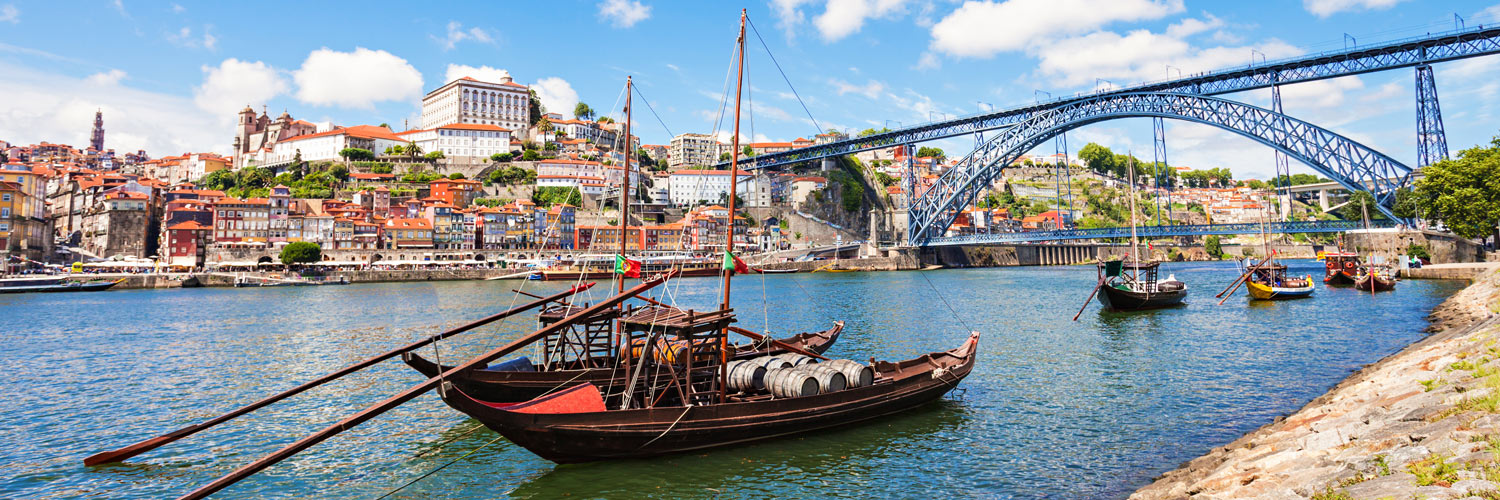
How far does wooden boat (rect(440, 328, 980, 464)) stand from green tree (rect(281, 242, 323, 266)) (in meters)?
59.2

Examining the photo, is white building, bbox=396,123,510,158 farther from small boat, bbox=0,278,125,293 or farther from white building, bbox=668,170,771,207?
small boat, bbox=0,278,125,293

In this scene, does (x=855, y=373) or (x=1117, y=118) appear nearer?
(x=855, y=373)

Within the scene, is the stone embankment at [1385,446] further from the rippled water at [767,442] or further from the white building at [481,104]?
the white building at [481,104]

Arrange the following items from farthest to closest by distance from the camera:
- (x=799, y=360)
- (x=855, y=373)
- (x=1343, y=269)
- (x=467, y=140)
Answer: (x=467, y=140)
(x=1343, y=269)
(x=799, y=360)
(x=855, y=373)

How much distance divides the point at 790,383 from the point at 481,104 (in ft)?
340

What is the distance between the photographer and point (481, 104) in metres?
104

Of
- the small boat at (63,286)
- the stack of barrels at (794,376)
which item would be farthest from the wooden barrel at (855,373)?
the small boat at (63,286)

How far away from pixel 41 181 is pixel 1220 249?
4977 inches

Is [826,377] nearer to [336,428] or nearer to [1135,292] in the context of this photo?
[336,428]

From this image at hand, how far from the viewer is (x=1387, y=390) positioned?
30.5ft

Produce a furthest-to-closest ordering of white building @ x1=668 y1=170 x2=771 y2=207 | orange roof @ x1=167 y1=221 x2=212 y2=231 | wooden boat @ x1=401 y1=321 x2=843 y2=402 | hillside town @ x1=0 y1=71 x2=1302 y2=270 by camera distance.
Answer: white building @ x1=668 y1=170 x2=771 y2=207, hillside town @ x1=0 y1=71 x2=1302 y2=270, orange roof @ x1=167 y1=221 x2=212 y2=231, wooden boat @ x1=401 y1=321 x2=843 y2=402

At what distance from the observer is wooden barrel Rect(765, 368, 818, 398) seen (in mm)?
10242

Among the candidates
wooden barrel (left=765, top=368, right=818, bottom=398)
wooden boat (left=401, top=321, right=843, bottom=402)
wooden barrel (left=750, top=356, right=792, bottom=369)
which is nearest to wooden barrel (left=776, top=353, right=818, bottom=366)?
wooden barrel (left=750, top=356, right=792, bottom=369)

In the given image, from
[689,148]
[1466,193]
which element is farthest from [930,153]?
[1466,193]
